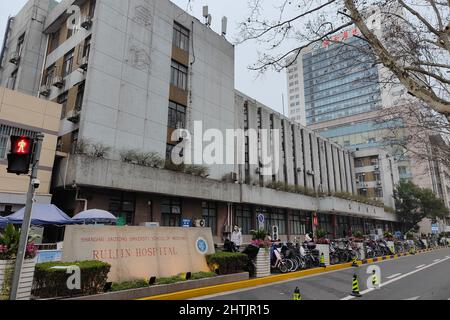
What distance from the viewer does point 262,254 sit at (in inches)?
487

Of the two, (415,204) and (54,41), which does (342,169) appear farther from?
(54,41)

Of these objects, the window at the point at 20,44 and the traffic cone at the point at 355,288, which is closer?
the traffic cone at the point at 355,288

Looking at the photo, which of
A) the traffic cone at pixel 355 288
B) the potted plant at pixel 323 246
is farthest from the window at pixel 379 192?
the traffic cone at pixel 355 288

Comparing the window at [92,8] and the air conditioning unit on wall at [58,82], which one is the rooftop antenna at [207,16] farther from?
the air conditioning unit on wall at [58,82]

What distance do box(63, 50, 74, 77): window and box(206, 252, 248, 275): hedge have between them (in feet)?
60.8

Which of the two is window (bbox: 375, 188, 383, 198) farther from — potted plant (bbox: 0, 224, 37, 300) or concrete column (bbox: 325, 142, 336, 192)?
potted plant (bbox: 0, 224, 37, 300)

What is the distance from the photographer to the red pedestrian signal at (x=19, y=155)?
598cm

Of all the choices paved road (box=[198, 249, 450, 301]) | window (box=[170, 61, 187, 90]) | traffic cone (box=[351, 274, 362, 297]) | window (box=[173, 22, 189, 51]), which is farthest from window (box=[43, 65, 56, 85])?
traffic cone (box=[351, 274, 362, 297])

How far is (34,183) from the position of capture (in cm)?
603

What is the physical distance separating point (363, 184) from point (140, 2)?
50251 mm

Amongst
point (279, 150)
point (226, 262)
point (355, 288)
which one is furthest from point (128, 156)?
point (279, 150)

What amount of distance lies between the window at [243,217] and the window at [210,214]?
257 cm

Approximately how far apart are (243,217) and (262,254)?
53.7ft

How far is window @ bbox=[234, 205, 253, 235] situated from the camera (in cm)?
2782
